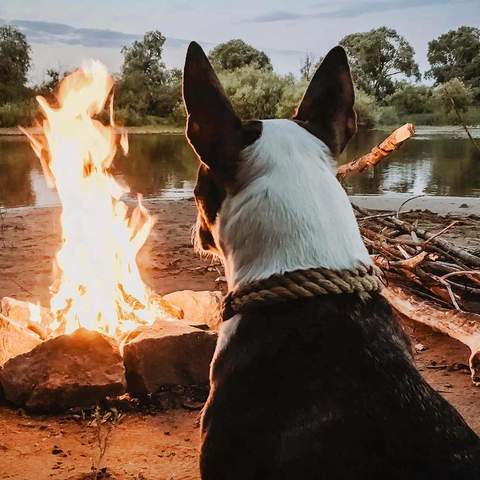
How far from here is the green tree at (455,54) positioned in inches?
2267

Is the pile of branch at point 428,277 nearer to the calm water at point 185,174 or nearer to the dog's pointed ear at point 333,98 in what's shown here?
the dog's pointed ear at point 333,98

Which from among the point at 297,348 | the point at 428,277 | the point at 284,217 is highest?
the point at 284,217

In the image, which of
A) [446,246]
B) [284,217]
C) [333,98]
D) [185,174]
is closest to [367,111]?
[185,174]

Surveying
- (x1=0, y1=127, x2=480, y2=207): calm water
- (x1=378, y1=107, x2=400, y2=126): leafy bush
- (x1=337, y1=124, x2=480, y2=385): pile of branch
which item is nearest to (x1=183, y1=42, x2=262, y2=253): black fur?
(x1=337, y1=124, x2=480, y2=385): pile of branch

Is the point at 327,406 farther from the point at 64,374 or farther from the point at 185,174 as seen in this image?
the point at 185,174

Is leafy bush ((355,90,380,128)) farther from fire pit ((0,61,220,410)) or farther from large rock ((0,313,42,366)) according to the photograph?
large rock ((0,313,42,366))

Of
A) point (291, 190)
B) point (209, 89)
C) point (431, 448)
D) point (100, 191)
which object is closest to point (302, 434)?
point (431, 448)

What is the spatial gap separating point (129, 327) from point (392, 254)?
335cm

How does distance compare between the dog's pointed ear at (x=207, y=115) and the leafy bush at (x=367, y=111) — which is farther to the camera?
the leafy bush at (x=367, y=111)

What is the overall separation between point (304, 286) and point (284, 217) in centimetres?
27

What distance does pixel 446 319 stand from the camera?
5.47 meters

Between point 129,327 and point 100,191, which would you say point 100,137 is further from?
point 129,327

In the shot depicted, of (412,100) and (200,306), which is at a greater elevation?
(412,100)

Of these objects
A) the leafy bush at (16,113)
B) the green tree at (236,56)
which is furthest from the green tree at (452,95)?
the leafy bush at (16,113)
